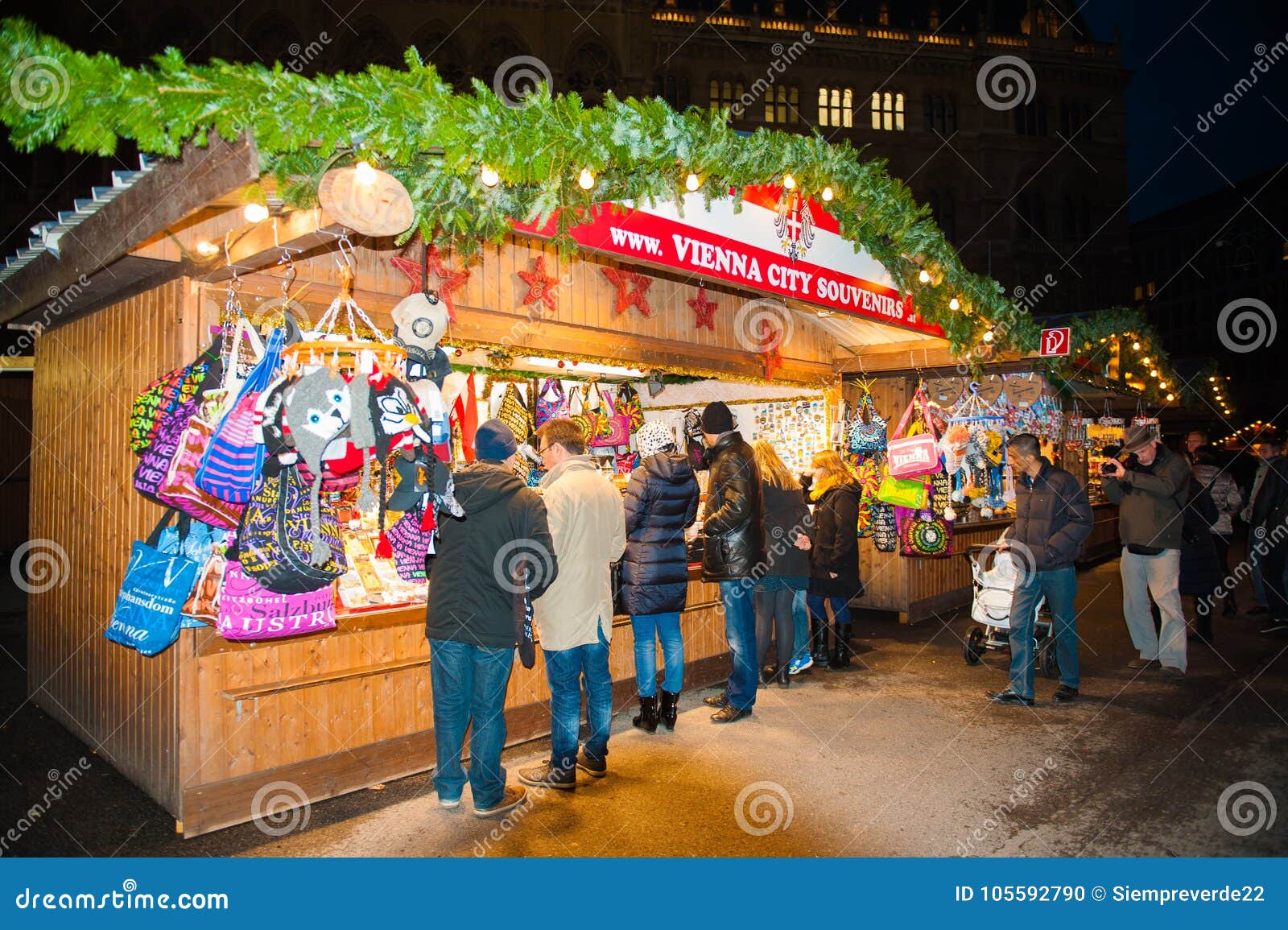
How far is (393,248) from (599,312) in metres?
1.89

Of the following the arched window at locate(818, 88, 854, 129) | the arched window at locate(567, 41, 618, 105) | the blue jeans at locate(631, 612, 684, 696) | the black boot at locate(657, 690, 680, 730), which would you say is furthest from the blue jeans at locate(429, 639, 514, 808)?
the arched window at locate(818, 88, 854, 129)

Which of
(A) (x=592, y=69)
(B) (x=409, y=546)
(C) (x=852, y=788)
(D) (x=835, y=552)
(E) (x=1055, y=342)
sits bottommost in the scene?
(C) (x=852, y=788)

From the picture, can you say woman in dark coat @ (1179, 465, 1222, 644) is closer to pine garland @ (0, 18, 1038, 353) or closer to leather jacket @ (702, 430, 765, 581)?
leather jacket @ (702, 430, 765, 581)

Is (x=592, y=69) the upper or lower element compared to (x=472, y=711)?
upper

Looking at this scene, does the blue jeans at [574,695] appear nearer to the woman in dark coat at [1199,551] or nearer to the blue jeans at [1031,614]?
the blue jeans at [1031,614]

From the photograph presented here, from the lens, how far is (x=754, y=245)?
539 centimetres

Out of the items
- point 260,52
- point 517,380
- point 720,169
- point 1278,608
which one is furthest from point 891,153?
point 720,169

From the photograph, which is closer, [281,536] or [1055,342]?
[281,536]

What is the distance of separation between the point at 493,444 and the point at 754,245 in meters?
2.31

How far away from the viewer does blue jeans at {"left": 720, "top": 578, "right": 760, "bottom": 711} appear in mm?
5984

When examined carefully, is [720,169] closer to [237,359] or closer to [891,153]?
[237,359]

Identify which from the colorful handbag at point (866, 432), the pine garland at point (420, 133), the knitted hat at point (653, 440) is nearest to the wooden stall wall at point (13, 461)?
the pine garland at point (420, 133)

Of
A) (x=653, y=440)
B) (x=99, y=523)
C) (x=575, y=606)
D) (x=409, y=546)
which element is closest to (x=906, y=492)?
(x=653, y=440)

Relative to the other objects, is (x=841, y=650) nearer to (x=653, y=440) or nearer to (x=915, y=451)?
(x=915, y=451)
